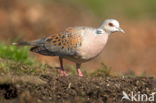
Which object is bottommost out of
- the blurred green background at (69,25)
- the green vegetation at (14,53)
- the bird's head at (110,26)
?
the green vegetation at (14,53)

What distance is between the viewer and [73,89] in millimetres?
8133

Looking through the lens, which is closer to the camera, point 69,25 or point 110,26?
point 110,26

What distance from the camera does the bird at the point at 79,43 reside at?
903cm

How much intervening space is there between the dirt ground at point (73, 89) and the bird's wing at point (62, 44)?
0.58m

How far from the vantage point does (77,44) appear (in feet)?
29.8

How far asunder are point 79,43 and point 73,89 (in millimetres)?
1101

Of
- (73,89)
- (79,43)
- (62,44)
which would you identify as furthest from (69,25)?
(73,89)

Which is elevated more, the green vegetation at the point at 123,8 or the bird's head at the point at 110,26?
the green vegetation at the point at 123,8

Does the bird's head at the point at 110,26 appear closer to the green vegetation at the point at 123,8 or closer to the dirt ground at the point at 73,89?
the dirt ground at the point at 73,89

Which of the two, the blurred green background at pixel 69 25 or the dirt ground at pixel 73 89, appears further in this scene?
the blurred green background at pixel 69 25

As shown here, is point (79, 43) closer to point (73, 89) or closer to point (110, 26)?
point (110, 26)

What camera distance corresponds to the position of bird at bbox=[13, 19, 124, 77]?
29.6 feet

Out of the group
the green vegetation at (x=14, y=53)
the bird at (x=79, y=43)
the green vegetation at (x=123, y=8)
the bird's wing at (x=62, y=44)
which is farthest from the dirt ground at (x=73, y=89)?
the green vegetation at (x=123, y=8)

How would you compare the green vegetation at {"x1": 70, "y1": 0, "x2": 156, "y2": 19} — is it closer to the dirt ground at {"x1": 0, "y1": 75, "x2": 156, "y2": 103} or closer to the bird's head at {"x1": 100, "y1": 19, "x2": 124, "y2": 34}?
the bird's head at {"x1": 100, "y1": 19, "x2": 124, "y2": 34}
